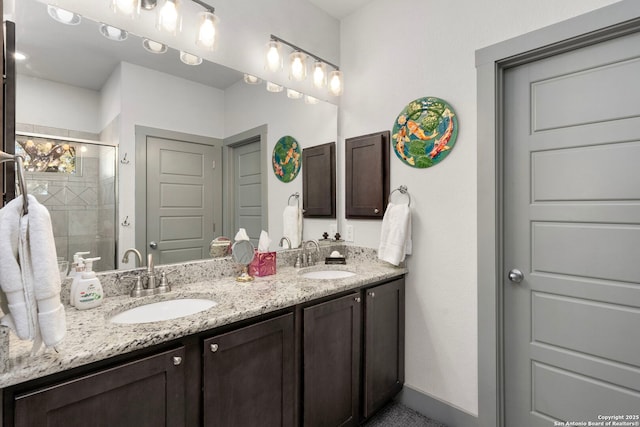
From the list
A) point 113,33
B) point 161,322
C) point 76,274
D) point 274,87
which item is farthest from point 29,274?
point 274,87

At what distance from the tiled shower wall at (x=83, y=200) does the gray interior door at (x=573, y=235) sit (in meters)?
2.03

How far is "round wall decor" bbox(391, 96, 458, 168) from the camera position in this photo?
6.12 feet

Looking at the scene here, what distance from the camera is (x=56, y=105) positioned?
1.29 metres

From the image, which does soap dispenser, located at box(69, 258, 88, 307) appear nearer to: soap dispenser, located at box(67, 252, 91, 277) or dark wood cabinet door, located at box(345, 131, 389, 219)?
soap dispenser, located at box(67, 252, 91, 277)

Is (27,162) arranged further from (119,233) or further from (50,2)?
(50,2)

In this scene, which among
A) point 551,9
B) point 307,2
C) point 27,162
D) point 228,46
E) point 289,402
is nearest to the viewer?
point 27,162

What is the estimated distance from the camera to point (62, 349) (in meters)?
0.86

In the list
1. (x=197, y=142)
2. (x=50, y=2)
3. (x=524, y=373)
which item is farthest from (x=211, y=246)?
(x=524, y=373)

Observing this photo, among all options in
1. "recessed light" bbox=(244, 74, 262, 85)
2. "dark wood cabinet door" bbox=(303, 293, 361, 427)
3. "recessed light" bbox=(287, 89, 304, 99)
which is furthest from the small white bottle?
"recessed light" bbox=(287, 89, 304, 99)

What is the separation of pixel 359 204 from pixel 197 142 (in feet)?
3.91

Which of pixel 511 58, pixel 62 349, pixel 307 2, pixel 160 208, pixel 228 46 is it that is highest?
pixel 307 2

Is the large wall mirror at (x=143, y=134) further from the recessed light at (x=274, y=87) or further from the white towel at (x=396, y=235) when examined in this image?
the white towel at (x=396, y=235)

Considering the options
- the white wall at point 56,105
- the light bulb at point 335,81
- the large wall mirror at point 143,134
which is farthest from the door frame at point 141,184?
the light bulb at point 335,81

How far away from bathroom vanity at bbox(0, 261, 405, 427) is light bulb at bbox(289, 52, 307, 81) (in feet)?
4.36
